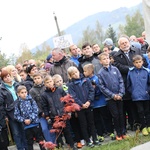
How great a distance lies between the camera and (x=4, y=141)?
21.4 ft

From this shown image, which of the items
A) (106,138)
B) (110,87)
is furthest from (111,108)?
(106,138)

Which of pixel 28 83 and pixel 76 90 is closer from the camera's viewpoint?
pixel 76 90

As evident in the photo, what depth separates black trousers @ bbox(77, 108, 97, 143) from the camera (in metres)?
6.24

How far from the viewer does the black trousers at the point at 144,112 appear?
6.35 meters

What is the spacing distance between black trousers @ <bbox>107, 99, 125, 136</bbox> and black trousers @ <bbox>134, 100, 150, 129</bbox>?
14.0 inches

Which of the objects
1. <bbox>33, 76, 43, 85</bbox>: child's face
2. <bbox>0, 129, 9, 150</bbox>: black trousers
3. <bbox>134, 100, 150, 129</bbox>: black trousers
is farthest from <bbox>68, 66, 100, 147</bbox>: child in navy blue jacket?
<bbox>0, 129, 9, 150</bbox>: black trousers

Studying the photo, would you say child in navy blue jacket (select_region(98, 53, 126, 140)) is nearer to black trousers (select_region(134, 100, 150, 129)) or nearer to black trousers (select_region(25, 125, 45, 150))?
black trousers (select_region(134, 100, 150, 129))

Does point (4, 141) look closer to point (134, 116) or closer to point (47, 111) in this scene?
point (47, 111)

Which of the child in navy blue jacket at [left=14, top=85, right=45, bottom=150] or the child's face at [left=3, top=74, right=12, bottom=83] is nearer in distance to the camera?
the child in navy blue jacket at [left=14, top=85, right=45, bottom=150]

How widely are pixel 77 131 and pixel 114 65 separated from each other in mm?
1558

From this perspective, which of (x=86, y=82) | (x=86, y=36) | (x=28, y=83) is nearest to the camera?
(x=86, y=82)

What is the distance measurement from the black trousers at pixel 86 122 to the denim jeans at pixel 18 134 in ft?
3.99

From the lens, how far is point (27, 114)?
20.0ft

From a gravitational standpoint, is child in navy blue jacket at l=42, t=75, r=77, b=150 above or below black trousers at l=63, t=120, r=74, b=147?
above
